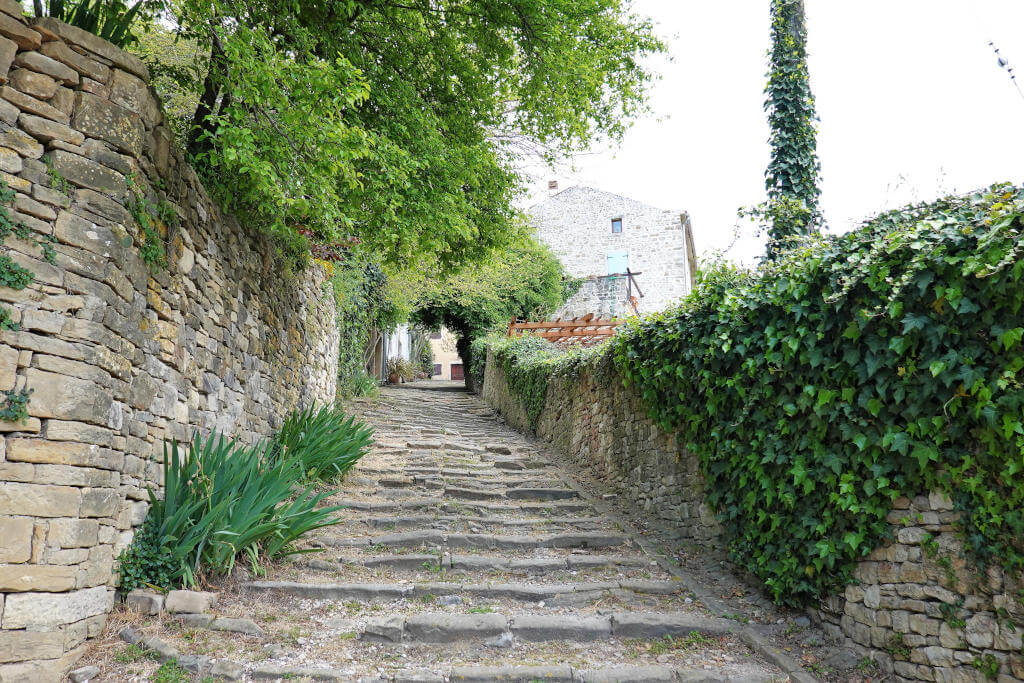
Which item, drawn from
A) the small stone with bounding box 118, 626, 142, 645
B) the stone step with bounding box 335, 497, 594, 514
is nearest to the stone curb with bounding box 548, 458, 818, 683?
the stone step with bounding box 335, 497, 594, 514

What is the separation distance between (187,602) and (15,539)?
3.32 ft

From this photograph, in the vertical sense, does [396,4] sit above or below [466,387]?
above

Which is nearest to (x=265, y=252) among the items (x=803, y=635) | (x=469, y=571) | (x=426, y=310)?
(x=469, y=571)

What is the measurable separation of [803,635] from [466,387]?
15.3 meters

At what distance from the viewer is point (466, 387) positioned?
1852cm

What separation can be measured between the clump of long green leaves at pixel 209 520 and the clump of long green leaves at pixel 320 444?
1.18 metres

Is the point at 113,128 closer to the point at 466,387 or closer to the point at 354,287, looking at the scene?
the point at 354,287

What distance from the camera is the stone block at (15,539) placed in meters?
2.64

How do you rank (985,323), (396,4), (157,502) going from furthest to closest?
1. (396,4)
2. (157,502)
3. (985,323)

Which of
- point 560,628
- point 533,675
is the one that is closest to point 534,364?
point 560,628

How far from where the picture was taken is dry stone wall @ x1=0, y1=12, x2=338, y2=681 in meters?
2.71

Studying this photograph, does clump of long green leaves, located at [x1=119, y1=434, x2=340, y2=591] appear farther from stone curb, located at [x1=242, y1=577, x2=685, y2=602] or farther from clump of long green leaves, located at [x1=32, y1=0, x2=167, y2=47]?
clump of long green leaves, located at [x1=32, y1=0, x2=167, y2=47]

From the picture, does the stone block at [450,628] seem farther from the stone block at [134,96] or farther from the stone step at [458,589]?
the stone block at [134,96]

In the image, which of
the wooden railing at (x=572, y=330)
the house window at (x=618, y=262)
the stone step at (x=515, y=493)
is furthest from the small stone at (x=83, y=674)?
the house window at (x=618, y=262)
